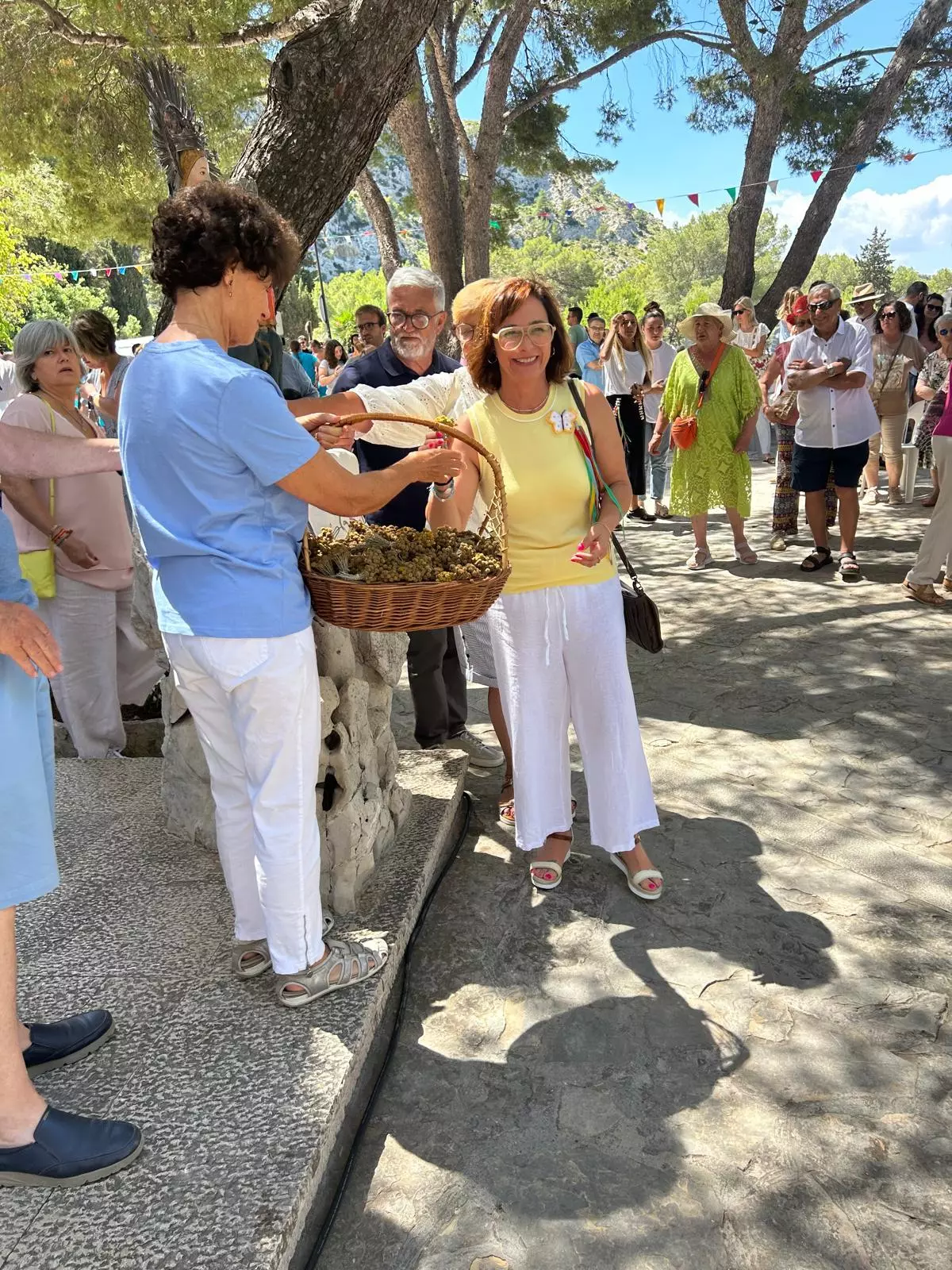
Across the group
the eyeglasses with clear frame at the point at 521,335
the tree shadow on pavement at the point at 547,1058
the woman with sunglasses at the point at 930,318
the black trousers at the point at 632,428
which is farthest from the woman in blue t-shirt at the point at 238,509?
the woman with sunglasses at the point at 930,318

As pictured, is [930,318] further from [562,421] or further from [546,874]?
[546,874]

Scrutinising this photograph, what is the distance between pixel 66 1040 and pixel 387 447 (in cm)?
227

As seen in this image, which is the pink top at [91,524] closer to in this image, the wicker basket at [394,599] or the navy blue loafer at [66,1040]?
the wicker basket at [394,599]

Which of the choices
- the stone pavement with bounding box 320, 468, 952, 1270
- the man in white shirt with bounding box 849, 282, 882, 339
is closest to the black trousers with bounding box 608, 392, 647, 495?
the man in white shirt with bounding box 849, 282, 882, 339

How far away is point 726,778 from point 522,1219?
7.47 ft

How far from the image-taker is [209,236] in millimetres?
1882

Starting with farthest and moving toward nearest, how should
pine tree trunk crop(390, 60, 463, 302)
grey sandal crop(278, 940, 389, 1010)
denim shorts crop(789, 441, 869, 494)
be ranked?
pine tree trunk crop(390, 60, 463, 302) < denim shorts crop(789, 441, 869, 494) < grey sandal crop(278, 940, 389, 1010)

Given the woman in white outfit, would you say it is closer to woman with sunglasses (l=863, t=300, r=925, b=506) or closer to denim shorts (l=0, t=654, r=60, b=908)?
denim shorts (l=0, t=654, r=60, b=908)

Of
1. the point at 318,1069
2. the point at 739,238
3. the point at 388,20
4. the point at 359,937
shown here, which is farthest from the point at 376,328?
the point at 739,238

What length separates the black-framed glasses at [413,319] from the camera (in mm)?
3328

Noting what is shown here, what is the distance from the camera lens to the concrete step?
1.69 m

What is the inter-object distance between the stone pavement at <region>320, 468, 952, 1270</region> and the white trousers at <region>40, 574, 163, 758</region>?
5.67 ft

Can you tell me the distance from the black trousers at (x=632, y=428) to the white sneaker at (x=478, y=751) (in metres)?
4.75

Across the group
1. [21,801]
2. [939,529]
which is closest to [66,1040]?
[21,801]
